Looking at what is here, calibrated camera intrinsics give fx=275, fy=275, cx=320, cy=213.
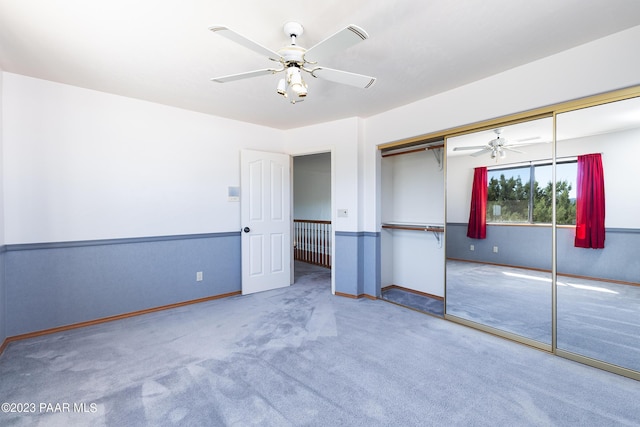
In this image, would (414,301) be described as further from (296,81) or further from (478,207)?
(296,81)

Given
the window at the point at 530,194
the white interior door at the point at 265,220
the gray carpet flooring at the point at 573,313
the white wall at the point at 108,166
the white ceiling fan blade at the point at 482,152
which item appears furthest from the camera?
the white interior door at the point at 265,220

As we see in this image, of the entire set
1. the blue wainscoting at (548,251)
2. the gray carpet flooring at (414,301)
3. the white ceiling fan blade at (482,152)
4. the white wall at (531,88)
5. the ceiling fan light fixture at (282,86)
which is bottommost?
the gray carpet flooring at (414,301)

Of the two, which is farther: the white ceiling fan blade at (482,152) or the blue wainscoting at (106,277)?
the white ceiling fan blade at (482,152)

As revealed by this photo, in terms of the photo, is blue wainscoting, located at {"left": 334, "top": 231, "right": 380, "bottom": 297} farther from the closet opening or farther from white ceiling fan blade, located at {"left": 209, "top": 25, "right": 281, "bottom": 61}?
white ceiling fan blade, located at {"left": 209, "top": 25, "right": 281, "bottom": 61}

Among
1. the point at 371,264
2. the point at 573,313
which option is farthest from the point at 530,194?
the point at 371,264

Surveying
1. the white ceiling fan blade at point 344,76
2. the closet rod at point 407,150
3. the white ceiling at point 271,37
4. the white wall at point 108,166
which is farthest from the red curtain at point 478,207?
the white wall at point 108,166

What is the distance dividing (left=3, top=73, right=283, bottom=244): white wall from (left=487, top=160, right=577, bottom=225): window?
10.6 ft

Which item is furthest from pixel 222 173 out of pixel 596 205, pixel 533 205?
pixel 596 205

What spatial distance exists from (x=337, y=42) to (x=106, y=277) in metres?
3.31

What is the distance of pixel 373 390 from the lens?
188 cm

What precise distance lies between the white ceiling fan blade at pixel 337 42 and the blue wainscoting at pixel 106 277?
110 inches

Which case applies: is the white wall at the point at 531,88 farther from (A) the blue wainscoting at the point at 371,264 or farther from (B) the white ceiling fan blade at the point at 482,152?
(A) the blue wainscoting at the point at 371,264

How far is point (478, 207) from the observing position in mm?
3000

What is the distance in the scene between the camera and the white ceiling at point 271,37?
1.70 meters
